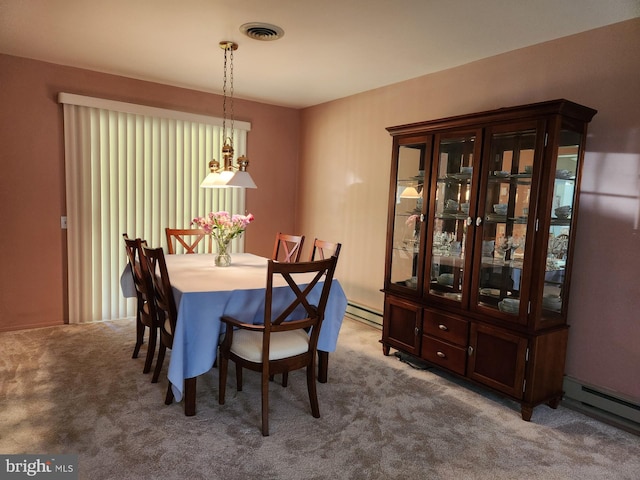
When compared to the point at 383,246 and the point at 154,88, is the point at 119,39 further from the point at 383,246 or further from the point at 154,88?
the point at 383,246

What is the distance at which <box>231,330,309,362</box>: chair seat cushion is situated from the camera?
2418mm

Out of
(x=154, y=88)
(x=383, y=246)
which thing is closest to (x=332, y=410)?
(x=383, y=246)

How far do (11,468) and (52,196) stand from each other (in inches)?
108

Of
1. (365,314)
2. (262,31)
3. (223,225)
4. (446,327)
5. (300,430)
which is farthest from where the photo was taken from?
(365,314)

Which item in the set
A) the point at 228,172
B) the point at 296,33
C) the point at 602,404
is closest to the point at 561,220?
the point at 602,404

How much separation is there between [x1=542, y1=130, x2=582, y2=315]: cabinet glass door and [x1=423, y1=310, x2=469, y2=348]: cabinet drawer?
55cm

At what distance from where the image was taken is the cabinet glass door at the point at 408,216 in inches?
134

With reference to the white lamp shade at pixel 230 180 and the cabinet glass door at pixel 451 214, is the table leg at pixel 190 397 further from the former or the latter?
the cabinet glass door at pixel 451 214

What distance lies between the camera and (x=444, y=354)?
3143mm

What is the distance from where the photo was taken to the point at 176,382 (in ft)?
7.78

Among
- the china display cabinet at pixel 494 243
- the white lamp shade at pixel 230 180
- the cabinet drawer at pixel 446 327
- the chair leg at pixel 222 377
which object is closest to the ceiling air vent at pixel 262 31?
the white lamp shade at pixel 230 180

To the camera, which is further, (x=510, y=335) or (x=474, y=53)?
(x=474, y=53)

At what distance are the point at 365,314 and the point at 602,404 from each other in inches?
91.3

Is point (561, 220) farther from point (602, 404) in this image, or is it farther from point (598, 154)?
point (602, 404)
